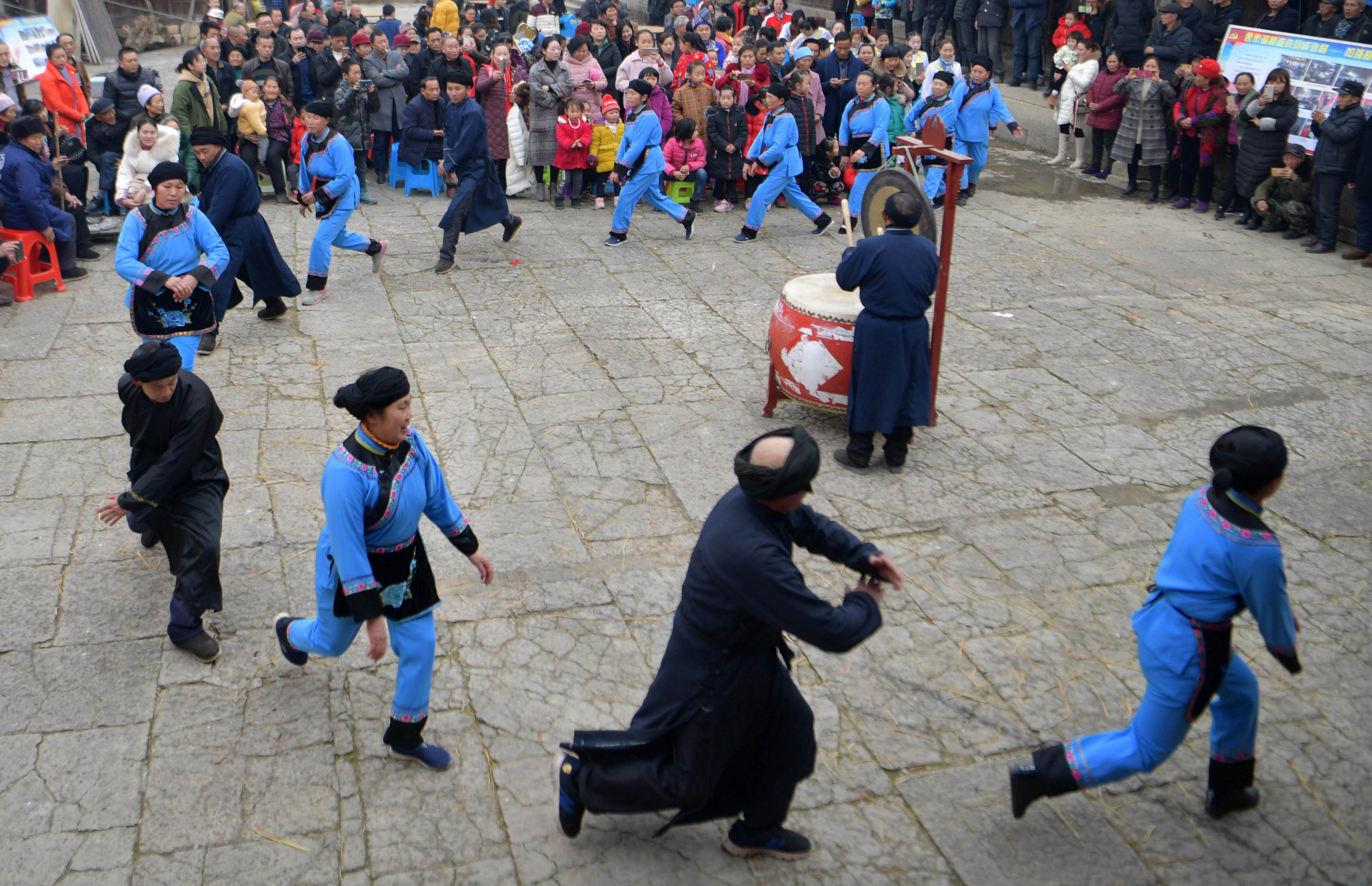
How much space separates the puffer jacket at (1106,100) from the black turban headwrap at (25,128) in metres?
11.3

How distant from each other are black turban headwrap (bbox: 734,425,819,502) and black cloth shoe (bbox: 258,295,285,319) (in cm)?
628

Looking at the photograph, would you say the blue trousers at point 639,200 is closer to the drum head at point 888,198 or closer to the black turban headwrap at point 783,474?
the drum head at point 888,198

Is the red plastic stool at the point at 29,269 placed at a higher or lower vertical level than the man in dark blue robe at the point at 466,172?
lower

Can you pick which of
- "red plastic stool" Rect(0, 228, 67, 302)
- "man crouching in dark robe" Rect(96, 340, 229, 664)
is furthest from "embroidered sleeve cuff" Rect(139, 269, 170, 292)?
"red plastic stool" Rect(0, 228, 67, 302)

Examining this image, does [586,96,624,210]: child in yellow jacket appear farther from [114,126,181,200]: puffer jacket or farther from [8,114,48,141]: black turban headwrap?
[8,114,48,141]: black turban headwrap

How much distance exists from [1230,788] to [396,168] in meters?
11.1

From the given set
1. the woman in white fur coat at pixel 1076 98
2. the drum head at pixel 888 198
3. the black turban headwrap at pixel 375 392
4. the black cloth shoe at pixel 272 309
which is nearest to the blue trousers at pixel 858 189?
the drum head at pixel 888 198

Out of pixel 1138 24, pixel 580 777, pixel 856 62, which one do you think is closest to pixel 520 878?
pixel 580 777

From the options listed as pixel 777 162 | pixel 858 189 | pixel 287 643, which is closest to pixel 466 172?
pixel 777 162

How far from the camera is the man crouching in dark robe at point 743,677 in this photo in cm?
319

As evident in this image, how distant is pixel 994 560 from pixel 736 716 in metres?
2.61

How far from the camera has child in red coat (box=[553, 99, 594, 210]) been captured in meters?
11.9

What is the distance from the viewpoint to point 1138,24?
14.3 m

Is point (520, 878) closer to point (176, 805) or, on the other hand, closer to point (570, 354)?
point (176, 805)
